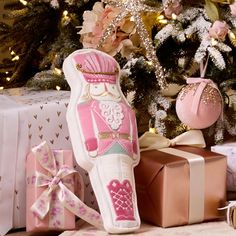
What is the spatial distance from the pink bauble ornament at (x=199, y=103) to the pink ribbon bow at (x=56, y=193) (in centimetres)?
29

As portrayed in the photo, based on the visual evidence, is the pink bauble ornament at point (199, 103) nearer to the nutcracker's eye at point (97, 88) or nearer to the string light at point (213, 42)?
the string light at point (213, 42)

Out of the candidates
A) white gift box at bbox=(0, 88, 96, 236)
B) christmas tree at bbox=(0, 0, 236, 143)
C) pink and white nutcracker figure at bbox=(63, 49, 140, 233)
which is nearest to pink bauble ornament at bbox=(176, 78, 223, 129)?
christmas tree at bbox=(0, 0, 236, 143)

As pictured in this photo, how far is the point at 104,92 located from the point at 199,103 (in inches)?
8.3

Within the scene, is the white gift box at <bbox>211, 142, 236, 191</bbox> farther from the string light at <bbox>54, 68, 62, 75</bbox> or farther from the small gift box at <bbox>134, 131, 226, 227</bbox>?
the string light at <bbox>54, 68, 62, 75</bbox>

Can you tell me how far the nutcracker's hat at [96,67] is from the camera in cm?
124

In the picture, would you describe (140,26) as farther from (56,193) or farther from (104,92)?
(56,193)

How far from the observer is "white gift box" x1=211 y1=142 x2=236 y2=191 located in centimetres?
135

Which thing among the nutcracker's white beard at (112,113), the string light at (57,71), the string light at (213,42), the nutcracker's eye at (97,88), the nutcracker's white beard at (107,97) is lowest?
the nutcracker's white beard at (112,113)

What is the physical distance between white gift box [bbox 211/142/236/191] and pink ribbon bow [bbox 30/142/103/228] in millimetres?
337

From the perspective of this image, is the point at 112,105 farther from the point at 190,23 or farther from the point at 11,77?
the point at 11,77

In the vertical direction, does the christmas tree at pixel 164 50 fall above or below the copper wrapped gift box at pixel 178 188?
above

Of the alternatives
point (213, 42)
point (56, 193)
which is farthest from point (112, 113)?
point (213, 42)

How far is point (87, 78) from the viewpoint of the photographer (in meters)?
1.23

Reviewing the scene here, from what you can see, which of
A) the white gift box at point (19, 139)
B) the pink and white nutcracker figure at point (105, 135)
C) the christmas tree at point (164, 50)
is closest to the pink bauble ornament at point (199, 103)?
the christmas tree at point (164, 50)
